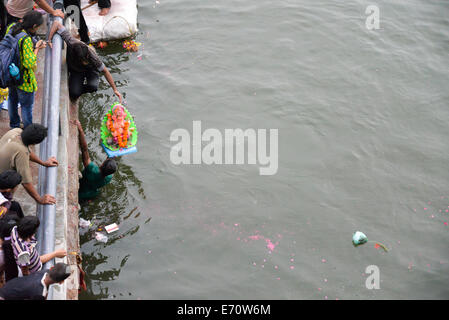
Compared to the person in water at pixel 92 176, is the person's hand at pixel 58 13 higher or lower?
higher

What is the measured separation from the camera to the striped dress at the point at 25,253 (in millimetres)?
4352

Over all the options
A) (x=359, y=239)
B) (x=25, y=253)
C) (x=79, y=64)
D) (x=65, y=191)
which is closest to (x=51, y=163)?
(x=65, y=191)

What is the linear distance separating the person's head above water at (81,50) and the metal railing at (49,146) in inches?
16.7

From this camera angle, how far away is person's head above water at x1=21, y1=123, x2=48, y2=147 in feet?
16.5

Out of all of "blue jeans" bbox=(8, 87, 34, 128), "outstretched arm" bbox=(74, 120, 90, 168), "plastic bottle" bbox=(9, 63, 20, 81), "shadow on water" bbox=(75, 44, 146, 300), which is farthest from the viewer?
"outstretched arm" bbox=(74, 120, 90, 168)

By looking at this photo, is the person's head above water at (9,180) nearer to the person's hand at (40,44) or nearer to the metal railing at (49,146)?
the metal railing at (49,146)

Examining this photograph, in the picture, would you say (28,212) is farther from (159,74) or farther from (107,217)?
(159,74)

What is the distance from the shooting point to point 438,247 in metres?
7.40

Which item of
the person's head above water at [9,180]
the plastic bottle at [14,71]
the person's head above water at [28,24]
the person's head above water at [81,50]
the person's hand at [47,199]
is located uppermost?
the person's head above water at [28,24]

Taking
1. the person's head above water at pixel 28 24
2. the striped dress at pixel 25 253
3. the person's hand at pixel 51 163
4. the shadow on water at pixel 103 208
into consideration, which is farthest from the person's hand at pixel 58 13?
the striped dress at pixel 25 253

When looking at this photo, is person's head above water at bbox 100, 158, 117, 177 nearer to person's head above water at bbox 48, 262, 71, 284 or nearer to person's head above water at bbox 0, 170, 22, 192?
person's head above water at bbox 0, 170, 22, 192

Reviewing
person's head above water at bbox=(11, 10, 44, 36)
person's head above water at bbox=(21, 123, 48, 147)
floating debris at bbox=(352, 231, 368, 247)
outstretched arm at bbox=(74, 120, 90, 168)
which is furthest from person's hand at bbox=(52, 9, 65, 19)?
floating debris at bbox=(352, 231, 368, 247)

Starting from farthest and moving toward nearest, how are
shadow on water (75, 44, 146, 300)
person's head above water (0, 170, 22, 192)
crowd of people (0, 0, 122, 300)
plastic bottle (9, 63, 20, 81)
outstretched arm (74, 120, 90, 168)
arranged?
outstretched arm (74, 120, 90, 168), shadow on water (75, 44, 146, 300), plastic bottle (9, 63, 20, 81), person's head above water (0, 170, 22, 192), crowd of people (0, 0, 122, 300)

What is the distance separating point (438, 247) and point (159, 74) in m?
6.54
